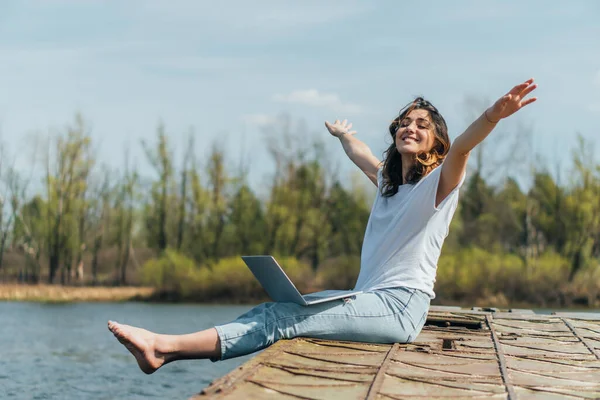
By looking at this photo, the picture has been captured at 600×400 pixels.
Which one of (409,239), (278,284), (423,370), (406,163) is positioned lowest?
(423,370)

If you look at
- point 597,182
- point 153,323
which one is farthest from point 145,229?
point 597,182

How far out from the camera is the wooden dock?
381 cm

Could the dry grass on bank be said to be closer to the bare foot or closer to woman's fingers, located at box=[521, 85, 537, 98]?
the bare foot

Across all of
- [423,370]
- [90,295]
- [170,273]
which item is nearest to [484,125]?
[423,370]

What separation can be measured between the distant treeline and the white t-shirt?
30705mm

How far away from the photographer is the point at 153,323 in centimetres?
2577

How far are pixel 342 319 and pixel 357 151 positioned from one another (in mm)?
1731

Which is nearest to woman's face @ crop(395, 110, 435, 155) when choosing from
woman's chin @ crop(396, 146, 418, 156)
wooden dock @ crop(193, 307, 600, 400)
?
woman's chin @ crop(396, 146, 418, 156)

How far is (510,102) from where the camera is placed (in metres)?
4.34

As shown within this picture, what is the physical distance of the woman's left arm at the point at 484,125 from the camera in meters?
4.34

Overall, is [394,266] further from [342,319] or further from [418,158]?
[418,158]

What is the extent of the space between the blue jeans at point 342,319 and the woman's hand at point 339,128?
77.6 inches

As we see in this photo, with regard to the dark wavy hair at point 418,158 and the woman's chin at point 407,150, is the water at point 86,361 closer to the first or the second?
the dark wavy hair at point 418,158

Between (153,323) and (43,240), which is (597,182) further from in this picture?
(43,240)
